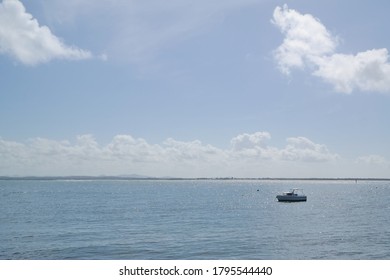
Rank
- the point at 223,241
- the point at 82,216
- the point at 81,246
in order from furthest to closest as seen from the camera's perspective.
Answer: the point at 82,216 < the point at 223,241 < the point at 81,246

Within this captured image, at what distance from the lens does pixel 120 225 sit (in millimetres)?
69125

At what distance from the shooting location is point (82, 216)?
3297 inches

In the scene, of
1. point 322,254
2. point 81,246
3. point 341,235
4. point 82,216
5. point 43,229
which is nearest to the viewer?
point 322,254

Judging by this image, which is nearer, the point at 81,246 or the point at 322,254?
the point at 322,254

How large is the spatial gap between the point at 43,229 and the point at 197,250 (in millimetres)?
30939

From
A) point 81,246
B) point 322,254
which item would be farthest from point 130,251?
point 322,254

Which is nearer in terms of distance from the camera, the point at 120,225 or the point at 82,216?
the point at 120,225

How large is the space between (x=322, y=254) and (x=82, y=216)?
54.4 metres
